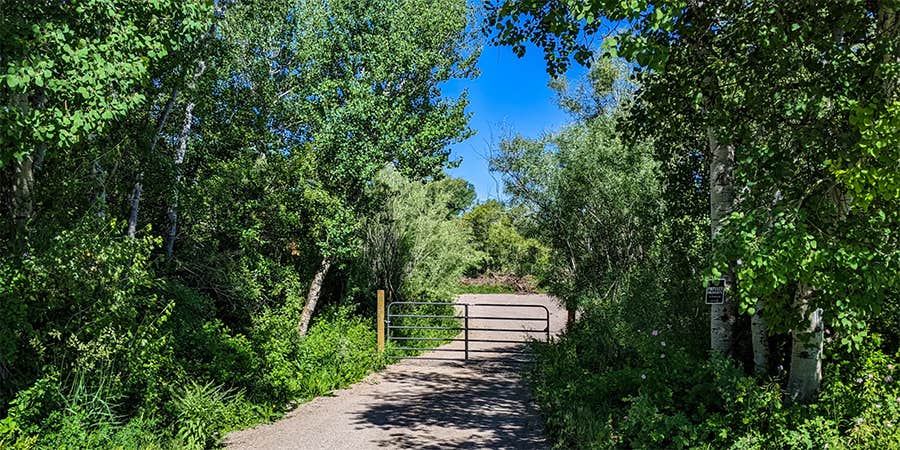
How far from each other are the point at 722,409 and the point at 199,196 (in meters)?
6.94

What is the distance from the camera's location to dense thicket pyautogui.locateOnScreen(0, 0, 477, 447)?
4.84 metres

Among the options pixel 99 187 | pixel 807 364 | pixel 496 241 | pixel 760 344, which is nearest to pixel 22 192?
pixel 99 187

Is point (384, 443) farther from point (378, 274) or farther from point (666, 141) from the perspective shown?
point (378, 274)

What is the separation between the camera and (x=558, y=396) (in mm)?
7301

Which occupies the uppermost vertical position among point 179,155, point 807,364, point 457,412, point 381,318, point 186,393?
point 179,155

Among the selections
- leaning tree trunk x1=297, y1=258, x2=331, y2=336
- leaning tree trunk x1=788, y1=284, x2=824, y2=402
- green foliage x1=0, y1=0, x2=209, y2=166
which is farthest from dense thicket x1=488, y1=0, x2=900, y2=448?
leaning tree trunk x1=297, y1=258, x2=331, y2=336

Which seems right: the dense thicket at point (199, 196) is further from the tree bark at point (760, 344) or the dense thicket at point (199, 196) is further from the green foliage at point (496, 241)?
the green foliage at point (496, 241)

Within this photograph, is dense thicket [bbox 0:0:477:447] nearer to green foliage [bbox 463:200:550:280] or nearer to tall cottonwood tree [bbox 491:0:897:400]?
tall cottonwood tree [bbox 491:0:897:400]

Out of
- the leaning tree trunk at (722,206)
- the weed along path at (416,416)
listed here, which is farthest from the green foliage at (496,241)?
the leaning tree trunk at (722,206)

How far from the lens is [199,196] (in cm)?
848

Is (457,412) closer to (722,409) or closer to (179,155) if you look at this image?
(722,409)

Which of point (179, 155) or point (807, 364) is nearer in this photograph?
point (807, 364)

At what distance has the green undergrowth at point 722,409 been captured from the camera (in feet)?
16.2

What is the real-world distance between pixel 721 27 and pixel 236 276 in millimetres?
7447
